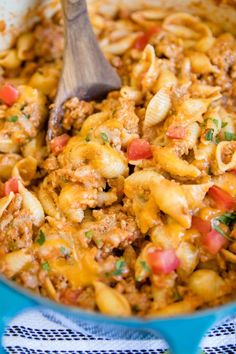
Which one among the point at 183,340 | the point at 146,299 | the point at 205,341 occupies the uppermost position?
the point at 183,340

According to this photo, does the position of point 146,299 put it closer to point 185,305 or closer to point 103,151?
point 185,305

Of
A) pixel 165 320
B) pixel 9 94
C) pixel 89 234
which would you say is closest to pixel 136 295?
pixel 89 234

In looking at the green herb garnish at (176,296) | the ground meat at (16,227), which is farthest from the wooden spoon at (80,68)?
the green herb garnish at (176,296)

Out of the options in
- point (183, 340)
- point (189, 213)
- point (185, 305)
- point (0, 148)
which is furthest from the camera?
point (0, 148)

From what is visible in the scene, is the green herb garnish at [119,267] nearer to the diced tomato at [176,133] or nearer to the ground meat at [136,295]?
the ground meat at [136,295]

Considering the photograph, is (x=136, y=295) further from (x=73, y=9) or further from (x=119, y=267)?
(x=73, y=9)

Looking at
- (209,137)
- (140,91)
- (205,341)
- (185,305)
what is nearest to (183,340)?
(185,305)

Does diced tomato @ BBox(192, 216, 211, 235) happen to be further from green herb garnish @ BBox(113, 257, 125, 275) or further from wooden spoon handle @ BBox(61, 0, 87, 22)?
wooden spoon handle @ BBox(61, 0, 87, 22)

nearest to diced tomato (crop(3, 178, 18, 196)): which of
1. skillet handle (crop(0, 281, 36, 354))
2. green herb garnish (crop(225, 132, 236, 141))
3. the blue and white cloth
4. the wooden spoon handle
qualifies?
the blue and white cloth
